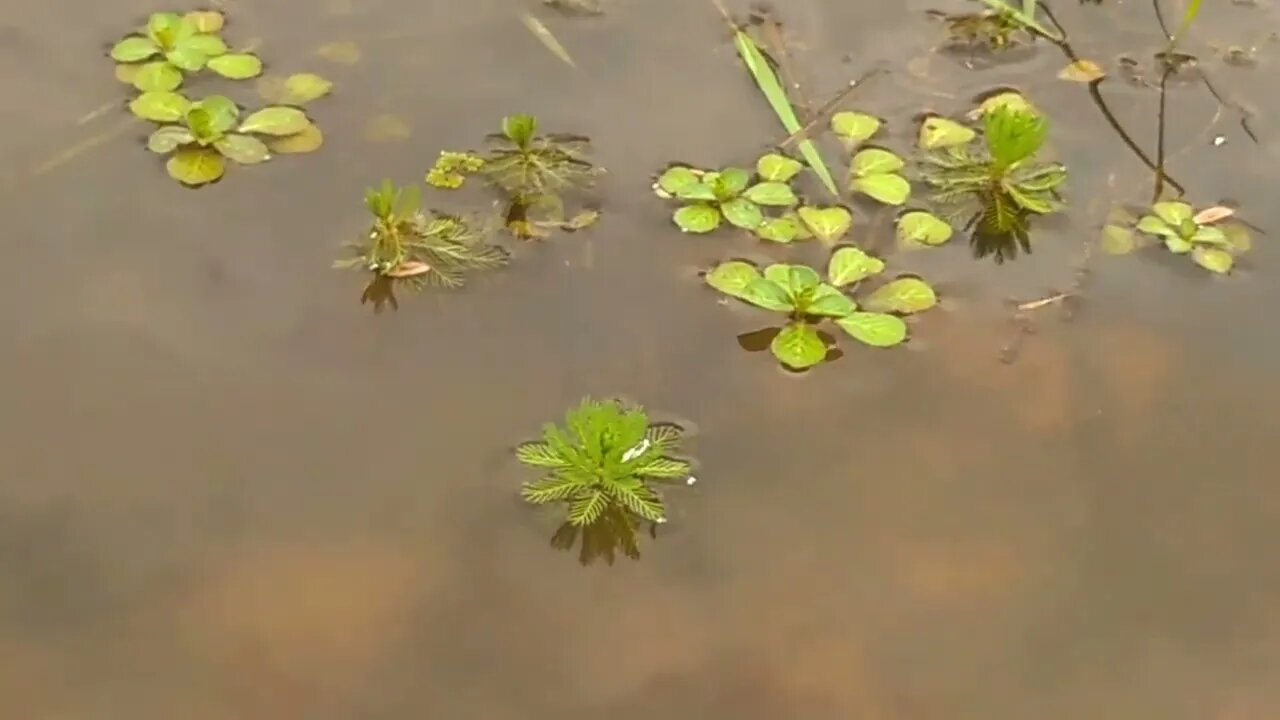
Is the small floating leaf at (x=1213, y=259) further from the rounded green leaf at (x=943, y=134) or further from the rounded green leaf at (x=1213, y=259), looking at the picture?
the rounded green leaf at (x=943, y=134)

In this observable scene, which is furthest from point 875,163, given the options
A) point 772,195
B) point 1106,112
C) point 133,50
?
point 133,50

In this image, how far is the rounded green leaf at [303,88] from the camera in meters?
1.96

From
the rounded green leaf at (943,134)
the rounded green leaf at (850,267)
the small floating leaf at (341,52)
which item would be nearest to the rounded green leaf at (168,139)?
the small floating leaf at (341,52)

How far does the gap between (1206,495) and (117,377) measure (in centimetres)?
117

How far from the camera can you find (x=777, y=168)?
191 cm

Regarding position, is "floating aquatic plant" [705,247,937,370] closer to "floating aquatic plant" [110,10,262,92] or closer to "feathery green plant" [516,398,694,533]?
"feathery green plant" [516,398,694,533]

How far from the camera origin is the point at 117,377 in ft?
5.38

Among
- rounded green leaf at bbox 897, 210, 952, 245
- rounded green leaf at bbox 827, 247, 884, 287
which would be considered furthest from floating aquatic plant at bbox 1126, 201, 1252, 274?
rounded green leaf at bbox 827, 247, 884, 287

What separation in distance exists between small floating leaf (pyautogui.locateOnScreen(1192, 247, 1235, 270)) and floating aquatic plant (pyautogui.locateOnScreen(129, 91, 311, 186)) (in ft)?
3.65

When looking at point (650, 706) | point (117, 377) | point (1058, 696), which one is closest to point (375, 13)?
point (117, 377)

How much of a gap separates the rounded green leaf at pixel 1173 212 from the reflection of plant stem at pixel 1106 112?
5 cm

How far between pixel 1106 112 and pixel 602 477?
94 centimetres

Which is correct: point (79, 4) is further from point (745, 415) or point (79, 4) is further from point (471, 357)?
point (745, 415)

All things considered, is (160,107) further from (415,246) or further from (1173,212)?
(1173,212)
